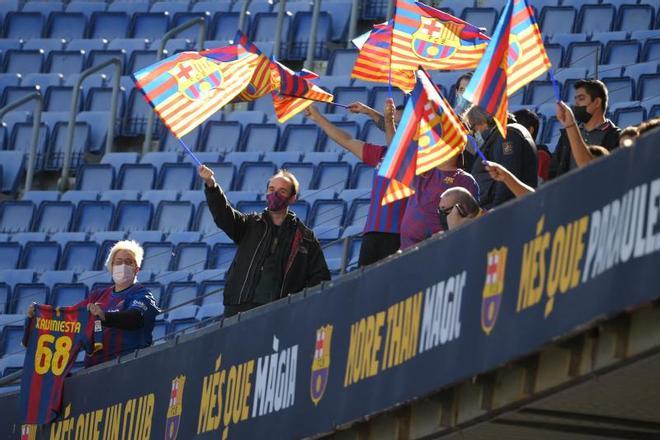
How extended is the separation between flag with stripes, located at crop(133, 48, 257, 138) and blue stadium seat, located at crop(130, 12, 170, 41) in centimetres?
813

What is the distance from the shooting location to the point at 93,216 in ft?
55.6

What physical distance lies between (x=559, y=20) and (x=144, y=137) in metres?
4.54

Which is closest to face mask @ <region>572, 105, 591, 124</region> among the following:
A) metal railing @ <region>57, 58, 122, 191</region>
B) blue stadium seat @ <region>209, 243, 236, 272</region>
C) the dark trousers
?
the dark trousers

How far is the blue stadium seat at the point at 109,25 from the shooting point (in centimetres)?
2030

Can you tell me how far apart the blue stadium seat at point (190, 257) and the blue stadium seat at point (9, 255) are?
6.28 ft

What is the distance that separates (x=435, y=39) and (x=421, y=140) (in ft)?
7.49

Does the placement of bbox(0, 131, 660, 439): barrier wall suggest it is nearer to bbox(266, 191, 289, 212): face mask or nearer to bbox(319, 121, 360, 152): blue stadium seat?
bbox(266, 191, 289, 212): face mask

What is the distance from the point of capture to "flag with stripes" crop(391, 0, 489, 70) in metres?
11.1

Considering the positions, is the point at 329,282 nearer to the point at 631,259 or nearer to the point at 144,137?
the point at 631,259

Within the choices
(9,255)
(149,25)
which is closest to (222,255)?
(9,255)

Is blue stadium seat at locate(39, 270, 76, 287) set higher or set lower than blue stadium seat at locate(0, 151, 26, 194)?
lower

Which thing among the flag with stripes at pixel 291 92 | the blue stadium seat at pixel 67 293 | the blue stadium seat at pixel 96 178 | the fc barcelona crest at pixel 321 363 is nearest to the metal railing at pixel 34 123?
the blue stadium seat at pixel 96 178

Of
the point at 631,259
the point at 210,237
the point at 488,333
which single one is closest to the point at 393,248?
the point at 488,333

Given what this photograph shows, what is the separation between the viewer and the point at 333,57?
1744 centimetres
